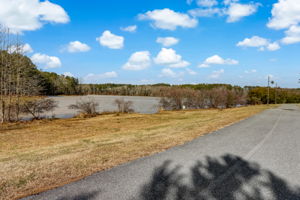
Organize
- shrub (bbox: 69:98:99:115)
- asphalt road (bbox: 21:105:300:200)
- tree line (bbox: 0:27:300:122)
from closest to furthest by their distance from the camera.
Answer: asphalt road (bbox: 21:105:300:200)
tree line (bbox: 0:27:300:122)
shrub (bbox: 69:98:99:115)

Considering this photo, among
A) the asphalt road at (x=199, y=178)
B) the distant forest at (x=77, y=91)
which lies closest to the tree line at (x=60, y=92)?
the distant forest at (x=77, y=91)

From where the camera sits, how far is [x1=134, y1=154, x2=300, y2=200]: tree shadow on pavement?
9.41ft

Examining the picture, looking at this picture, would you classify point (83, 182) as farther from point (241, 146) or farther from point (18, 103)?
point (18, 103)

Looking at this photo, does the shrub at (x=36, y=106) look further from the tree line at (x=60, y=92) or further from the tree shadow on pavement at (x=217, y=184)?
the tree shadow on pavement at (x=217, y=184)

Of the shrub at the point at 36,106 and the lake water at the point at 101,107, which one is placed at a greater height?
the shrub at the point at 36,106

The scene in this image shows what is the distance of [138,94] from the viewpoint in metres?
107

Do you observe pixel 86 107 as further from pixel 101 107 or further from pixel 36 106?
pixel 101 107

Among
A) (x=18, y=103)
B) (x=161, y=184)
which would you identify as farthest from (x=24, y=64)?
(x=161, y=184)

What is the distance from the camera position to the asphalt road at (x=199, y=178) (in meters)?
2.90

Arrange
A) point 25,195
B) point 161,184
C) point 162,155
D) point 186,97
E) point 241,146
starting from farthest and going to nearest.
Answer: point 186,97
point 241,146
point 162,155
point 161,184
point 25,195

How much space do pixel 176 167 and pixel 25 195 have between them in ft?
9.04

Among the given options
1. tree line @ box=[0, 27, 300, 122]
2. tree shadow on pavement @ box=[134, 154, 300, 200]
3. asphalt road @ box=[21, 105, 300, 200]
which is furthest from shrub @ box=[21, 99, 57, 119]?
tree shadow on pavement @ box=[134, 154, 300, 200]

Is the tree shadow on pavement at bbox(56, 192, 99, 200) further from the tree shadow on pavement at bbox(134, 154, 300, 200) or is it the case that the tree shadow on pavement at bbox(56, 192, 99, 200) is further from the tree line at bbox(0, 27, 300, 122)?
the tree line at bbox(0, 27, 300, 122)

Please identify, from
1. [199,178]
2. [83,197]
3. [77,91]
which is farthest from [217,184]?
[77,91]
